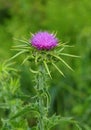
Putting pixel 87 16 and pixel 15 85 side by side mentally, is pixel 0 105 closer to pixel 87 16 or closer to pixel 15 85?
pixel 15 85

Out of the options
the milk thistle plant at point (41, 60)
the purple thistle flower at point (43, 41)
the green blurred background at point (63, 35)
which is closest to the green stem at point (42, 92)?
the milk thistle plant at point (41, 60)

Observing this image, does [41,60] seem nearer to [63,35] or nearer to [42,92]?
[42,92]

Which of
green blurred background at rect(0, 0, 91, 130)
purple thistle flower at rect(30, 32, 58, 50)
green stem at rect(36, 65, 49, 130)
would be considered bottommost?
green stem at rect(36, 65, 49, 130)

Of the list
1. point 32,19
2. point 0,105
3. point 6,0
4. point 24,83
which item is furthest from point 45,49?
point 6,0

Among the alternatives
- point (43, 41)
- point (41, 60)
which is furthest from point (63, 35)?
point (41, 60)

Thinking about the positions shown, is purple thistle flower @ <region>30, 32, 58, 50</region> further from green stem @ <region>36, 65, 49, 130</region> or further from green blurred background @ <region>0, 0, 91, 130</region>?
green blurred background @ <region>0, 0, 91, 130</region>

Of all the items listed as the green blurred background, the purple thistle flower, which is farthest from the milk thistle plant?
the green blurred background
